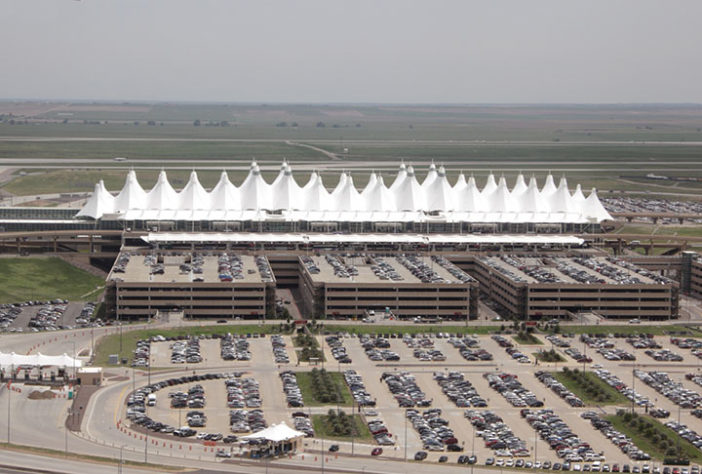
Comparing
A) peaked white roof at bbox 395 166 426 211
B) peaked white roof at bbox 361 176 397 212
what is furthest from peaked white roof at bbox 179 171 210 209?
peaked white roof at bbox 395 166 426 211

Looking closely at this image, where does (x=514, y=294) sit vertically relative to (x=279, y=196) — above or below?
below

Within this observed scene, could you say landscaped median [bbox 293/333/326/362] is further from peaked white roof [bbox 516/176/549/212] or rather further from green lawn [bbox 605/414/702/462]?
peaked white roof [bbox 516/176/549/212]

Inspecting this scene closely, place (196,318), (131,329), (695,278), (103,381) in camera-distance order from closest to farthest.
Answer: (103,381) < (131,329) < (196,318) < (695,278)

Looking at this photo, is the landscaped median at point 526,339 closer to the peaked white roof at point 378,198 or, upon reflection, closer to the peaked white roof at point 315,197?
the peaked white roof at point 378,198

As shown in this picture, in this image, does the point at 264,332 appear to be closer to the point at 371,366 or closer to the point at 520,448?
the point at 371,366

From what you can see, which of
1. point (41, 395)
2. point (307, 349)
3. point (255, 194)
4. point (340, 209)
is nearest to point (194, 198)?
point (255, 194)

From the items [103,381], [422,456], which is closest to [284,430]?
[422,456]
